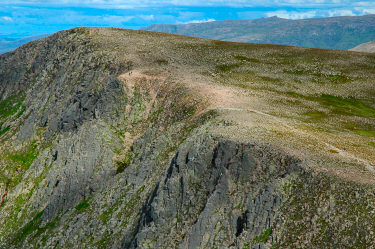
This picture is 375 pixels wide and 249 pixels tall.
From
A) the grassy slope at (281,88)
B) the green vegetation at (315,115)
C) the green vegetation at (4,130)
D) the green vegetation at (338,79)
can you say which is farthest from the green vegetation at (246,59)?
the green vegetation at (4,130)

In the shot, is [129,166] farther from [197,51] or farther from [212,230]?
[197,51]

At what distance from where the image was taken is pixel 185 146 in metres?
42.0

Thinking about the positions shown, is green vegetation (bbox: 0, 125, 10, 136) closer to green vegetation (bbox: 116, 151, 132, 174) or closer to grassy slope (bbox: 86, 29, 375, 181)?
grassy slope (bbox: 86, 29, 375, 181)

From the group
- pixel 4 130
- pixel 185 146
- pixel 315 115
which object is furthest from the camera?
pixel 4 130

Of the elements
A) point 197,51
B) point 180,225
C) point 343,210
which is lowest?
point 180,225

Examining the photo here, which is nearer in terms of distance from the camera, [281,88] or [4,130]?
[281,88]

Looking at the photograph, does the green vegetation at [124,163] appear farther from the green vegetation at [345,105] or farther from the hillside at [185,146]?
the green vegetation at [345,105]

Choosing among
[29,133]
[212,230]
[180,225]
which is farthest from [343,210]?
[29,133]

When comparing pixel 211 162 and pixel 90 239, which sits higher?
pixel 211 162

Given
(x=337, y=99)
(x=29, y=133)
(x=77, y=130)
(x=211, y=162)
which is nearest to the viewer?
(x=211, y=162)

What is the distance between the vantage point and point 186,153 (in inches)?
1622

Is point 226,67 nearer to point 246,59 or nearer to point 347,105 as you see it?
point 246,59

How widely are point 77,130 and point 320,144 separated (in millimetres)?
51868

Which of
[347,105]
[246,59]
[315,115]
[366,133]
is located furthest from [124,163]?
[246,59]
